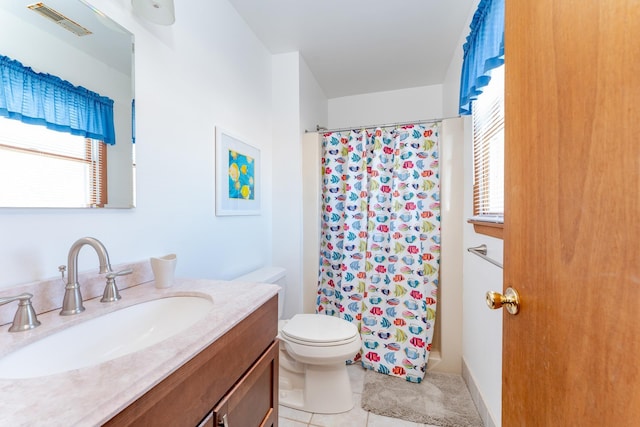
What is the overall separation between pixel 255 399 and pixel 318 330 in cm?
69

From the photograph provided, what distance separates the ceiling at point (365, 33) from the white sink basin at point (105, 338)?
71.0 inches

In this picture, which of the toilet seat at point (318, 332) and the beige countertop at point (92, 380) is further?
the toilet seat at point (318, 332)

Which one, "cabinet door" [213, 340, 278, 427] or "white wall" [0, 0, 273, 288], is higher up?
"white wall" [0, 0, 273, 288]

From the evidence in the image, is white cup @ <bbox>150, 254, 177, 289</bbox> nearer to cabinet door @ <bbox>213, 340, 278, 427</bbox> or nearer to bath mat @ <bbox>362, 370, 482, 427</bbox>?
cabinet door @ <bbox>213, 340, 278, 427</bbox>

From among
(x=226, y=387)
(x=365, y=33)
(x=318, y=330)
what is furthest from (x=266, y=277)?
(x=365, y=33)

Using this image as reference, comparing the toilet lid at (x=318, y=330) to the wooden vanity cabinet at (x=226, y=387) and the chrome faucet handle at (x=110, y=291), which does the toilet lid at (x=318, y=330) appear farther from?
the chrome faucet handle at (x=110, y=291)

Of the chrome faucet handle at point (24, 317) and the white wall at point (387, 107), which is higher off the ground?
the white wall at point (387, 107)

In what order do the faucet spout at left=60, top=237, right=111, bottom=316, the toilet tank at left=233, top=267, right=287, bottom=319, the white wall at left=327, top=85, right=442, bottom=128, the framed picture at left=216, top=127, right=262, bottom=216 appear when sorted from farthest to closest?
the white wall at left=327, top=85, right=442, bottom=128 → the toilet tank at left=233, top=267, right=287, bottom=319 → the framed picture at left=216, top=127, right=262, bottom=216 → the faucet spout at left=60, top=237, right=111, bottom=316

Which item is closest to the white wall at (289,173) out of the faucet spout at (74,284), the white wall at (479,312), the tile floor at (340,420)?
the tile floor at (340,420)

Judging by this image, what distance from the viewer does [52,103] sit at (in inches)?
32.0

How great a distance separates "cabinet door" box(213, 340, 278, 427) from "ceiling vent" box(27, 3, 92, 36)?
3.94 feet

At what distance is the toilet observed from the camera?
1451 mm

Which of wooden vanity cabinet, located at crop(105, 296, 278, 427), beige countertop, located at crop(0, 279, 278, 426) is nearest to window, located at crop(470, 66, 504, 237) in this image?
wooden vanity cabinet, located at crop(105, 296, 278, 427)

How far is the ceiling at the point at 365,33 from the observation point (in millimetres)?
1722
